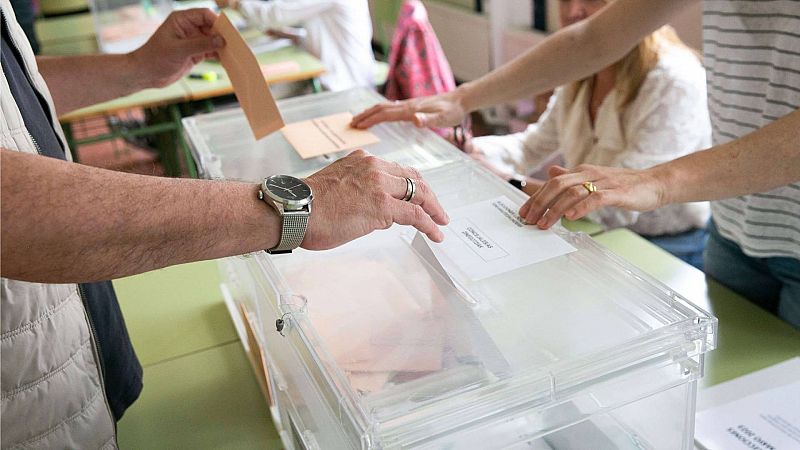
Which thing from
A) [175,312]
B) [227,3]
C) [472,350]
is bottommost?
[175,312]

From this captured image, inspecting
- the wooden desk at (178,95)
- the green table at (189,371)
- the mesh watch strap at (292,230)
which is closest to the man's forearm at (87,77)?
the green table at (189,371)

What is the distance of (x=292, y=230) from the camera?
815 millimetres

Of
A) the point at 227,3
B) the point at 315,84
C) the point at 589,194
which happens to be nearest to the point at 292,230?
the point at 589,194

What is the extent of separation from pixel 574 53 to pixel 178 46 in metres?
0.76

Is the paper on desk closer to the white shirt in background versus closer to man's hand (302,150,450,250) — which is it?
man's hand (302,150,450,250)

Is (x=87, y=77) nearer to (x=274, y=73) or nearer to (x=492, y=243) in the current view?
(x=492, y=243)

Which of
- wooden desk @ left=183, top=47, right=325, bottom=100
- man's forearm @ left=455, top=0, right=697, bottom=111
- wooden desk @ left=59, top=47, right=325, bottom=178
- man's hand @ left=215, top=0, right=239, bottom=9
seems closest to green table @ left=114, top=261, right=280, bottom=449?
man's forearm @ left=455, top=0, right=697, bottom=111

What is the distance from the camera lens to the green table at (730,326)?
1192 millimetres

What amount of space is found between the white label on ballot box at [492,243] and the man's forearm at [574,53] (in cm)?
50

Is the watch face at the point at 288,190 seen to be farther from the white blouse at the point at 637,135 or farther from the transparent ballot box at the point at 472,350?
the white blouse at the point at 637,135

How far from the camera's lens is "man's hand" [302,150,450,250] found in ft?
2.80

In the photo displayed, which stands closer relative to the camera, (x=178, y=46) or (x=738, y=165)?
(x=738, y=165)

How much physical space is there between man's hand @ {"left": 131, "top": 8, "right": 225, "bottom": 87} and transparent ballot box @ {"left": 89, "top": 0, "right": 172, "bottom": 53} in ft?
7.11

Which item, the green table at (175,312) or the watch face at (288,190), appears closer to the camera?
the watch face at (288,190)
